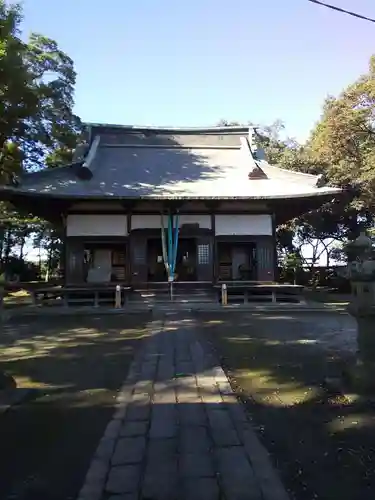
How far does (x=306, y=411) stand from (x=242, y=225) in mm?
12830

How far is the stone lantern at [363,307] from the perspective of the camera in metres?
4.66

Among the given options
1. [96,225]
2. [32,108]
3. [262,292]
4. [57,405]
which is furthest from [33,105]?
[57,405]

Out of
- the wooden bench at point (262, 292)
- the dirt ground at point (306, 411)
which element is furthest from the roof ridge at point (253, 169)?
the dirt ground at point (306, 411)

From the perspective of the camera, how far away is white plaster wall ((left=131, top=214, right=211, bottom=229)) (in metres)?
16.5

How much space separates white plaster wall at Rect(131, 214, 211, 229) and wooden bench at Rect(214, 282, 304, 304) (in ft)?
8.20

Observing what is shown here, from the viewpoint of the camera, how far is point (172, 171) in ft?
60.1

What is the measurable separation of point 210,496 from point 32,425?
6.32 ft

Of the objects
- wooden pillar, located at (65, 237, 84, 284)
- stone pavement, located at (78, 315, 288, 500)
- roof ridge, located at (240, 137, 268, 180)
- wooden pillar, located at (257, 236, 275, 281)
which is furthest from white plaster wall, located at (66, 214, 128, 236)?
stone pavement, located at (78, 315, 288, 500)

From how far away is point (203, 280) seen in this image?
642 inches

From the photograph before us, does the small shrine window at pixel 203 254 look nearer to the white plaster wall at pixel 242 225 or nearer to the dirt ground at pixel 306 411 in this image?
the white plaster wall at pixel 242 225

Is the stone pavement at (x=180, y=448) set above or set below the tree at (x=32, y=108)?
below

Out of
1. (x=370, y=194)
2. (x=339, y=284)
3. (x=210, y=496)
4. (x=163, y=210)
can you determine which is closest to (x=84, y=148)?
(x=163, y=210)

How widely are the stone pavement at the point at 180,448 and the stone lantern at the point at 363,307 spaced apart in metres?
1.40

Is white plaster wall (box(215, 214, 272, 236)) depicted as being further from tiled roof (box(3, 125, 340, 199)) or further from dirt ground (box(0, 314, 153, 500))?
dirt ground (box(0, 314, 153, 500))
